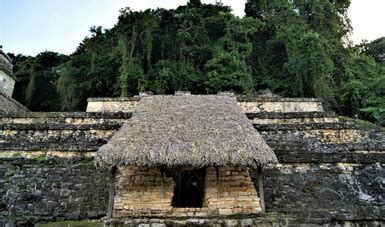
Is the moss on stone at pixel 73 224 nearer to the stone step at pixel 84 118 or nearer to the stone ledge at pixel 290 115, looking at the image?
the stone step at pixel 84 118

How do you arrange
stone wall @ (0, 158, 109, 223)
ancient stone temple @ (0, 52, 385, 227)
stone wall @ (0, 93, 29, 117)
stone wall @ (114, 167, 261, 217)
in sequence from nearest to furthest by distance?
1. ancient stone temple @ (0, 52, 385, 227)
2. stone wall @ (114, 167, 261, 217)
3. stone wall @ (0, 158, 109, 223)
4. stone wall @ (0, 93, 29, 117)

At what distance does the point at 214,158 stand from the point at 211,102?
317 cm

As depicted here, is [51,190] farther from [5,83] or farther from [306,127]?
[5,83]

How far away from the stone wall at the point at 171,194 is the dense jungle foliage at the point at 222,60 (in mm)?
8625

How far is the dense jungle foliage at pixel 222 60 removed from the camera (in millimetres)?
14477

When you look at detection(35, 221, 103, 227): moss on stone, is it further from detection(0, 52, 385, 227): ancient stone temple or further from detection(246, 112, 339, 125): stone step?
detection(246, 112, 339, 125): stone step

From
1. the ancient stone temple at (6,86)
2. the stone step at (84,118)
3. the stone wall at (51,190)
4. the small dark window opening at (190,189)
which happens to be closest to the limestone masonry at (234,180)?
Answer: the stone wall at (51,190)

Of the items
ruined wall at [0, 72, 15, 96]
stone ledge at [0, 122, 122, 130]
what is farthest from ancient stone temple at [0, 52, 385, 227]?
ruined wall at [0, 72, 15, 96]

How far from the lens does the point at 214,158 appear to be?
5238mm

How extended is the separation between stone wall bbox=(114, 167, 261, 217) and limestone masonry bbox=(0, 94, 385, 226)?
0.02 m

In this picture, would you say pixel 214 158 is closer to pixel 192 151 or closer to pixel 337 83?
pixel 192 151

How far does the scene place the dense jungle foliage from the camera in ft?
47.5

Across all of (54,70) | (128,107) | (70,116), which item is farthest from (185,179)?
(54,70)

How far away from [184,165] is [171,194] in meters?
0.57
